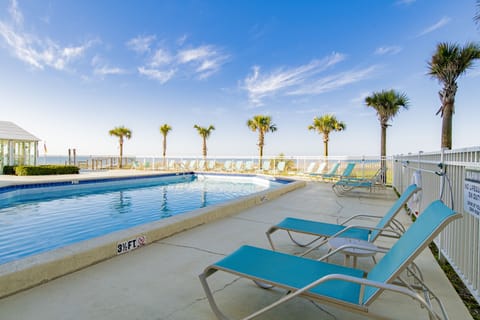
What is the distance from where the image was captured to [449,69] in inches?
356

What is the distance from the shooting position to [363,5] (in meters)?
9.75

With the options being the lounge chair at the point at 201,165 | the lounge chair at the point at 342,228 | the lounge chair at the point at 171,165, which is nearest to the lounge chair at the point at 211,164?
the lounge chair at the point at 201,165

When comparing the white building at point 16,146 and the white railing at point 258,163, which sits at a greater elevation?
the white building at point 16,146

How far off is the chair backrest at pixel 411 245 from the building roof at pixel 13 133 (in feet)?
54.0

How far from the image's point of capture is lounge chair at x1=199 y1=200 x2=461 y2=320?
3.83 ft

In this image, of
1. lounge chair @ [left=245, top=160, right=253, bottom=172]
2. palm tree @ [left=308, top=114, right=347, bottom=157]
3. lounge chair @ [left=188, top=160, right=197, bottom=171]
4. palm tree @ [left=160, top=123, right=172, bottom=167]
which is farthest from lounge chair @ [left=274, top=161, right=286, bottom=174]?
palm tree @ [left=160, top=123, right=172, bottom=167]

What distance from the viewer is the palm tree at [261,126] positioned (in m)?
19.8

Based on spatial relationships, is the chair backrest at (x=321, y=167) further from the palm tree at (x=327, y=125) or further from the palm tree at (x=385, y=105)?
the palm tree at (x=327, y=125)

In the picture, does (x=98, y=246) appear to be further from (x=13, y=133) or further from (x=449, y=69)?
(x=13, y=133)

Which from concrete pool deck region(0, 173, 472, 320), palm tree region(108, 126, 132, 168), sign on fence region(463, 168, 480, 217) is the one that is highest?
palm tree region(108, 126, 132, 168)

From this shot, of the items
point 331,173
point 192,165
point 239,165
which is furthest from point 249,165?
point 331,173

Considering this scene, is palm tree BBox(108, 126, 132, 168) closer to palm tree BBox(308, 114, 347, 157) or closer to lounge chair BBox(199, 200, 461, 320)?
palm tree BBox(308, 114, 347, 157)

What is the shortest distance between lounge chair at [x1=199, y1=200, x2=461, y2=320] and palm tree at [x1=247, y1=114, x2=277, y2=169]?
18494 millimetres

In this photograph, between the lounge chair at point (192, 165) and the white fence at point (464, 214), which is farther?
the lounge chair at point (192, 165)
